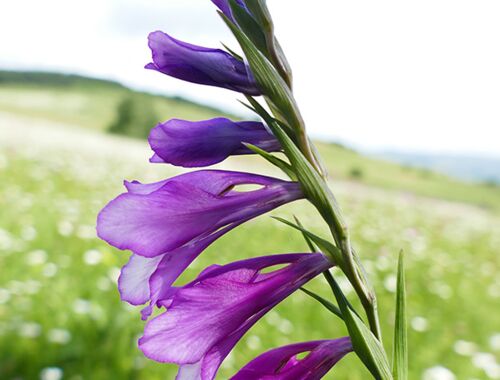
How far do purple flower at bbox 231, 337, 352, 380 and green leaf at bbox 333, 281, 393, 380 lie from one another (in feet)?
0.27

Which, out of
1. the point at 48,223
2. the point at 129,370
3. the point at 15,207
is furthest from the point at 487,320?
the point at 15,207

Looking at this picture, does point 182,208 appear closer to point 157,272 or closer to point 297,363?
point 157,272

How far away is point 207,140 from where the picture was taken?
2.38 ft

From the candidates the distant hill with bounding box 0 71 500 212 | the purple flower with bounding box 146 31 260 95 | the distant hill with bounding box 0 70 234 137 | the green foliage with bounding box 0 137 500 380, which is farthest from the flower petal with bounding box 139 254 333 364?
the distant hill with bounding box 0 70 234 137

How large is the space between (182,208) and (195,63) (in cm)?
20

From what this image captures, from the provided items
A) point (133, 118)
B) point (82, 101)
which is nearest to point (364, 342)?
point (133, 118)

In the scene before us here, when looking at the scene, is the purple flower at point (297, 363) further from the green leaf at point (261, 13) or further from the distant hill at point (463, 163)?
the distant hill at point (463, 163)

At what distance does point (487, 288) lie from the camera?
5809 mm

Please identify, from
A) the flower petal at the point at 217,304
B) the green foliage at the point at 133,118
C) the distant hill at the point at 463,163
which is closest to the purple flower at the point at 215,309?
the flower petal at the point at 217,304

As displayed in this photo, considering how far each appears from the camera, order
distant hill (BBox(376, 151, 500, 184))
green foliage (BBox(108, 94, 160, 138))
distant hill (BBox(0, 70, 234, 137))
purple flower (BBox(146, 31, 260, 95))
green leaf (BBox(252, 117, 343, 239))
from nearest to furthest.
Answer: green leaf (BBox(252, 117, 343, 239))
purple flower (BBox(146, 31, 260, 95))
green foliage (BBox(108, 94, 160, 138))
distant hill (BBox(0, 70, 234, 137))
distant hill (BBox(376, 151, 500, 184))

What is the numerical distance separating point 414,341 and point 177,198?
11.9ft

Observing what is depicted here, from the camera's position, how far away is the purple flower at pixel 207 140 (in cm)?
71

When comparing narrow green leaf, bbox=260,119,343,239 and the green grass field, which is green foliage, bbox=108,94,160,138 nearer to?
the green grass field

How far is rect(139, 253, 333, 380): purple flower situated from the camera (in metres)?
0.63
